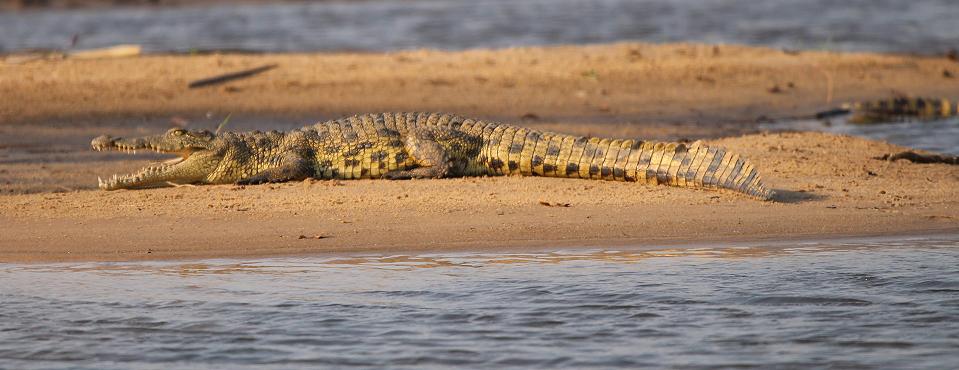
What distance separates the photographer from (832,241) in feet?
24.7

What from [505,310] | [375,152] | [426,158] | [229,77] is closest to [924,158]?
[426,158]

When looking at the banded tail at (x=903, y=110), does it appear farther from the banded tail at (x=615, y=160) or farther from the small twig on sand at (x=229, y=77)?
the small twig on sand at (x=229, y=77)

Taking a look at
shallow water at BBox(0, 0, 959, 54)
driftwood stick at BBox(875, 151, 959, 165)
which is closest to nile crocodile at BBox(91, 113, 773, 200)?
driftwood stick at BBox(875, 151, 959, 165)

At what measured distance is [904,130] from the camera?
12234mm

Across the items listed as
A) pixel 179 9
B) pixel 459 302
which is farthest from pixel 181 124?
pixel 179 9

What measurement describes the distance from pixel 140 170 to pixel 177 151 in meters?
0.31

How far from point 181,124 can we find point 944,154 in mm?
6605

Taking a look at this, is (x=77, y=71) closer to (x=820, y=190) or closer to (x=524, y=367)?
(x=820, y=190)

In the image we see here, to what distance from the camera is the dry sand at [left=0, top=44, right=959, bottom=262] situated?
7.71m

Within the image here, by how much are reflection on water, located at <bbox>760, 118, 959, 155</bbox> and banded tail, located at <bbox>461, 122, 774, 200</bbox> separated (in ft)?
9.93

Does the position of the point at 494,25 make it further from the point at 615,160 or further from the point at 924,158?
the point at 615,160

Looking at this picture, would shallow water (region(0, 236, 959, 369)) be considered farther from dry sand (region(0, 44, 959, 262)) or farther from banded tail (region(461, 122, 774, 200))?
banded tail (region(461, 122, 774, 200))

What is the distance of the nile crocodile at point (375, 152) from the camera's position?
9086mm

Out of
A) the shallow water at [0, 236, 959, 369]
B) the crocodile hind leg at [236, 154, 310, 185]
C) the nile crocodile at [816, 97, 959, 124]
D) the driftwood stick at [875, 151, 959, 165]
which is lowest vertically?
the shallow water at [0, 236, 959, 369]
